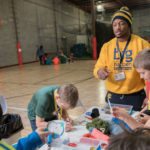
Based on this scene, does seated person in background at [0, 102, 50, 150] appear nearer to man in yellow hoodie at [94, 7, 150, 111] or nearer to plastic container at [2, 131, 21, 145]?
plastic container at [2, 131, 21, 145]

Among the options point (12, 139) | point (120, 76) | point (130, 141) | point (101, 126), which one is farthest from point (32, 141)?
point (120, 76)

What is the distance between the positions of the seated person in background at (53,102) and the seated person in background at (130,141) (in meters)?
0.94

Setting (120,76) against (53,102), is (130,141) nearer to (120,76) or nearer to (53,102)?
(53,102)

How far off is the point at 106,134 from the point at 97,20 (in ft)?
42.6

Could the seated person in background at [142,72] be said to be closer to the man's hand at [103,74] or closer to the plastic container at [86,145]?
the plastic container at [86,145]

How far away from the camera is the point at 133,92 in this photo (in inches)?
76.4

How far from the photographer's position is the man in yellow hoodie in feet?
6.19

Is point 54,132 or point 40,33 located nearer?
point 54,132

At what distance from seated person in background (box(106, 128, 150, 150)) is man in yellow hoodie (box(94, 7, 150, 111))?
4.24 feet

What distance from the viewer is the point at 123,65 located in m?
1.96

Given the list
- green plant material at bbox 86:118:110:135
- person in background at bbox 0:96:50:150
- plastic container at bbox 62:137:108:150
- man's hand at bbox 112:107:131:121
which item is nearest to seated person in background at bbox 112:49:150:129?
man's hand at bbox 112:107:131:121

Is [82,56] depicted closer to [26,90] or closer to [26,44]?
[26,44]

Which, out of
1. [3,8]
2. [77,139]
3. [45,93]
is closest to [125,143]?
[77,139]

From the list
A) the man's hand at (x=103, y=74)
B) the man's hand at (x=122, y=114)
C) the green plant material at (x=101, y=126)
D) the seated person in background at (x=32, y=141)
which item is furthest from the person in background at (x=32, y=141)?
the man's hand at (x=103, y=74)
